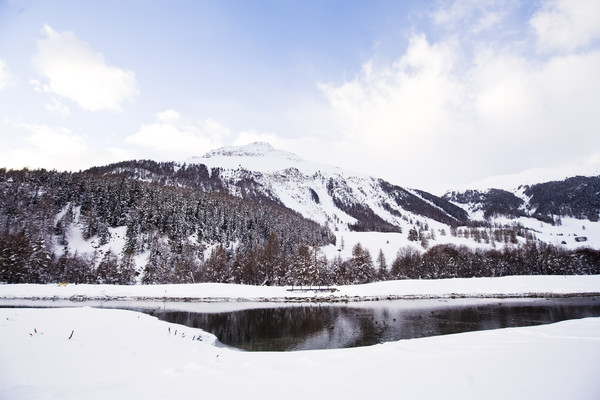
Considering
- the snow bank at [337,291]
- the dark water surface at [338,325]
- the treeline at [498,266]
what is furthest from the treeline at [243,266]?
the dark water surface at [338,325]

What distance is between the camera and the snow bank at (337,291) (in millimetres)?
59541

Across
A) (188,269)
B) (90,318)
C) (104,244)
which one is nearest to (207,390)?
(90,318)

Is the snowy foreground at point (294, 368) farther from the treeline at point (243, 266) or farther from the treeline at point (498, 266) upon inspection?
the treeline at point (498, 266)

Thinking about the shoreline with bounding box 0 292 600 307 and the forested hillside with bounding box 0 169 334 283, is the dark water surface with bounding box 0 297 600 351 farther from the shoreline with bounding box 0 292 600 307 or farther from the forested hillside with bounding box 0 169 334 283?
the forested hillside with bounding box 0 169 334 283

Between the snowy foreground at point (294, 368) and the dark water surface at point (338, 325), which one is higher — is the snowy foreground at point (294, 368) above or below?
above

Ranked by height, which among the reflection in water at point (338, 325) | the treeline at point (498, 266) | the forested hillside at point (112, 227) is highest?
the forested hillside at point (112, 227)

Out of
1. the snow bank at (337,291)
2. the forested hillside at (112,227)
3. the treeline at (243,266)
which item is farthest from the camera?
the forested hillside at (112,227)

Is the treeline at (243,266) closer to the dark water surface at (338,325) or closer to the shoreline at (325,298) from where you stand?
the shoreline at (325,298)

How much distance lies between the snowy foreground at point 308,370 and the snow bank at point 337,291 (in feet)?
160

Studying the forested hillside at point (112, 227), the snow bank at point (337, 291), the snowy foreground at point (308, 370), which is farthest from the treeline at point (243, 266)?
the snowy foreground at point (308, 370)

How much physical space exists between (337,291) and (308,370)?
60.8m

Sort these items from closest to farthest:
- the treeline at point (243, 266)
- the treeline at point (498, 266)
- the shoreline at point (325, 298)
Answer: the shoreline at point (325, 298)
the treeline at point (243, 266)
the treeline at point (498, 266)

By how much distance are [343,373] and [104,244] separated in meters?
112

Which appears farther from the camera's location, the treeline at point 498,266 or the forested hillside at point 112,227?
the treeline at point 498,266
